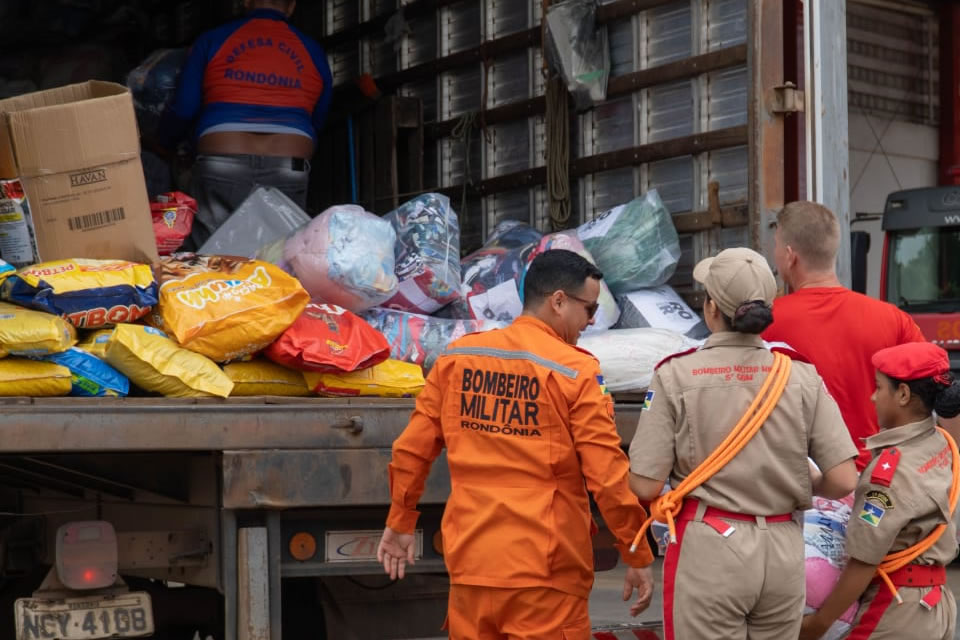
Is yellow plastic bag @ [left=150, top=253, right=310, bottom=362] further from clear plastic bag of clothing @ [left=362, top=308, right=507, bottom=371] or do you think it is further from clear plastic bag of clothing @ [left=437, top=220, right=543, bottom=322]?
clear plastic bag of clothing @ [left=437, top=220, right=543, bottom=322]

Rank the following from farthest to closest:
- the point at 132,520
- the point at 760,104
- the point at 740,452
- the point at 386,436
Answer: the point at 760,104
the point at 132,520
the point at 386,436
the point at 740,452

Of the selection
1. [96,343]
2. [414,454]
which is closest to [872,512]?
[414,454]

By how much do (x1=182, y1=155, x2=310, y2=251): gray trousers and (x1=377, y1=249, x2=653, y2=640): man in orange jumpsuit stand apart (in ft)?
8.61

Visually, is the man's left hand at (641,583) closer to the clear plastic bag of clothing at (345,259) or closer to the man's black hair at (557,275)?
the man's black hair at (557,275)

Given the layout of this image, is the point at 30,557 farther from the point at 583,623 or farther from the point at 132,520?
the point at 583,623

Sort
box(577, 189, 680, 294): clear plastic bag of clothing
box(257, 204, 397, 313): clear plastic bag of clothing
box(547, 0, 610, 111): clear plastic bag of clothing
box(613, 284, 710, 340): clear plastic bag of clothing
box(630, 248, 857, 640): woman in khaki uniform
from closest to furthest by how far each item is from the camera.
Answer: box(630, 248, 857, 640): woman in khaki uniform → box(257, 204, 397, 313): clear plastic bag of clothing → box(613, 284, 710, 340): clear plastic bag of clothing → box(577, 189, 680, 294): clear plastic bag of clothing → box(547, 0, 610, 111): clear plastic bag of clothing

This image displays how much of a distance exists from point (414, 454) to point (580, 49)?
2228mm

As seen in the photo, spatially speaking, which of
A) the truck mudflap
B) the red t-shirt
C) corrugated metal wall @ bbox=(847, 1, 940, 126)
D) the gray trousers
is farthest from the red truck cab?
the truck mudflap

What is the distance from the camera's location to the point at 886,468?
3322 mm

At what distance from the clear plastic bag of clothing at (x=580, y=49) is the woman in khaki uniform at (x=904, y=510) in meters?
2.02

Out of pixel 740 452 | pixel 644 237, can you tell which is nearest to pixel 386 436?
pixel 740 452

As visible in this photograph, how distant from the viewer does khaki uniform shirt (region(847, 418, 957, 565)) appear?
329cm

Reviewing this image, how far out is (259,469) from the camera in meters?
3.36

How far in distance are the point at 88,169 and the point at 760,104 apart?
79.6 inches
